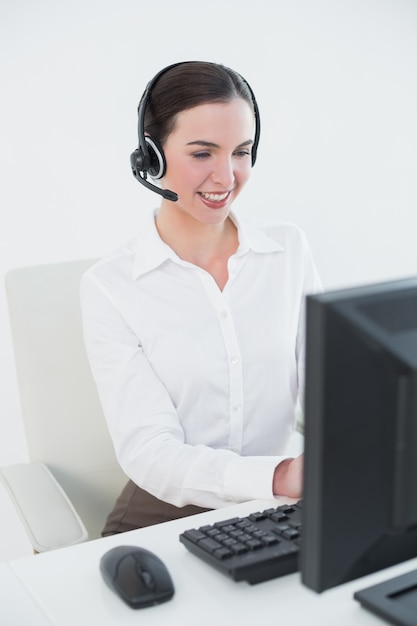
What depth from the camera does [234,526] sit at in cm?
110

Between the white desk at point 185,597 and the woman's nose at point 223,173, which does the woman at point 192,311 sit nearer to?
the woman's nose at point 223,173

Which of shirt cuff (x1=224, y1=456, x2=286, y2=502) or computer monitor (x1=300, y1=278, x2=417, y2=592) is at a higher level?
computer monitor (x1=300, y1=278, x2=417, y2=592)

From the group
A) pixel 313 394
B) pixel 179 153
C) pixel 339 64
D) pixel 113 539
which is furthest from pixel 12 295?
pixel 339 64

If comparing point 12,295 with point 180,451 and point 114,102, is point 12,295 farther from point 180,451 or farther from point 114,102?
point 114,102

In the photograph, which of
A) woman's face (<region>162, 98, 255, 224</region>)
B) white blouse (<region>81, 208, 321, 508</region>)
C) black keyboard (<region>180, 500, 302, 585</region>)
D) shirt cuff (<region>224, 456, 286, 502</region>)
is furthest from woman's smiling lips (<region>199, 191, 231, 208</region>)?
black keyboard (<region>180, 500, 302, 585</region>)

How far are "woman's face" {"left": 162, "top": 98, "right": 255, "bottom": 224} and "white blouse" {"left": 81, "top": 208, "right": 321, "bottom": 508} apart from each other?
0.10 metres

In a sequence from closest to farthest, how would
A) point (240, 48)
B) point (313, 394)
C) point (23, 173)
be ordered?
point (313, 394) → point (23, 173) → point (240, 48)

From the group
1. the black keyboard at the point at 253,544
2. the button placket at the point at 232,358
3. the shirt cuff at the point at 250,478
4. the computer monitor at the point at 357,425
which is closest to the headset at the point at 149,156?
the button placket at the point at 232,358

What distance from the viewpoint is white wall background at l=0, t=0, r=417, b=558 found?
2.42m

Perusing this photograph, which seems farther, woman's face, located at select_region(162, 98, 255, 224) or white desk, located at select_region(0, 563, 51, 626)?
woman's face, located at select_region(162, 98, 255, 224)

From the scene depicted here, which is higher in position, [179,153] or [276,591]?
[179,153]

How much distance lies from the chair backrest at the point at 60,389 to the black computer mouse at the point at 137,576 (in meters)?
0.62

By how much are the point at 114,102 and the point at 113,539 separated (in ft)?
5.31

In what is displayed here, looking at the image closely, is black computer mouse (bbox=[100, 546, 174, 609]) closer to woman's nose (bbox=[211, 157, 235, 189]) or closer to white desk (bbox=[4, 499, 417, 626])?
white desk (bbox=[4, 499, 417, 626])
